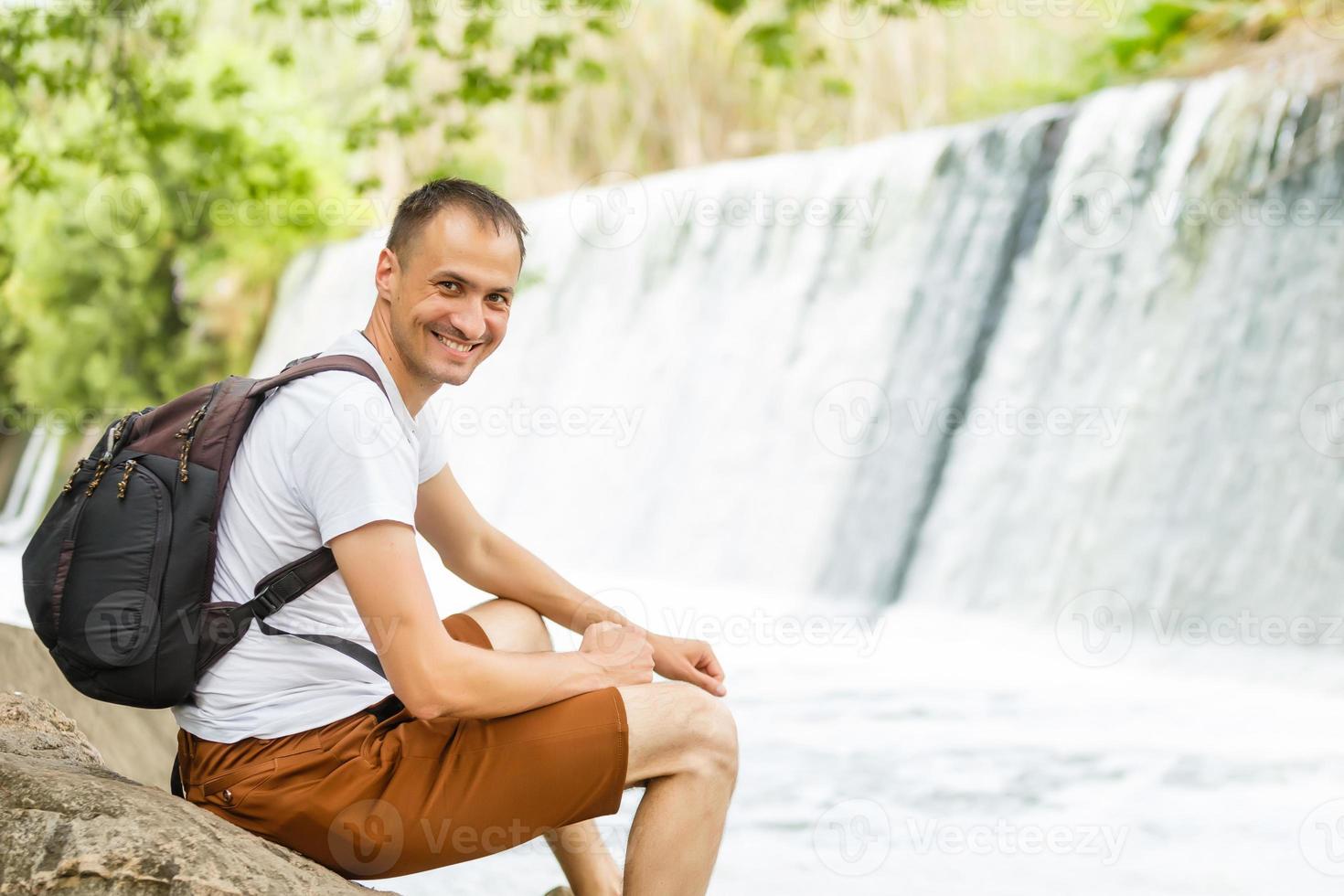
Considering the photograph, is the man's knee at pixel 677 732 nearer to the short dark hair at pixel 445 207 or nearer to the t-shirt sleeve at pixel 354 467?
the t-shirt sleeve at pixel 354 467

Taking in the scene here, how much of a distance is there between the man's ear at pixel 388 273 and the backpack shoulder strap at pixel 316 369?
0.38 ft

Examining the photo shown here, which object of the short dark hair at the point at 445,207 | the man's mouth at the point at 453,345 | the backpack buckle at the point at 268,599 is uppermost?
the short dark hair at the point at 445,207

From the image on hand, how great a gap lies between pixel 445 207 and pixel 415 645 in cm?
59

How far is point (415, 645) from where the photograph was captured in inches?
62.1

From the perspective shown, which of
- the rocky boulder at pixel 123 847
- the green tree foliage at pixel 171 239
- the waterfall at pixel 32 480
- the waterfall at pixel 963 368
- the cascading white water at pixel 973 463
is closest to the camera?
the rocky boulder at pixel 123 847

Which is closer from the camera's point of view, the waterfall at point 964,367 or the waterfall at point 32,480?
the waterfall at point 964,367

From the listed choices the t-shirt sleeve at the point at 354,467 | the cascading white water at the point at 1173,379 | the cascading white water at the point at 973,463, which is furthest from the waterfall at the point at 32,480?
the t-shirt sleeve at the point at 354,467

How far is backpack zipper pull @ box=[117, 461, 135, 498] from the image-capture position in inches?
63.9

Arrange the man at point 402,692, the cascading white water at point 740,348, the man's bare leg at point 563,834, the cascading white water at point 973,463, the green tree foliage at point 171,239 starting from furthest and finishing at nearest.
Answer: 1. the green tree foliage at point 171,239
2. the cascading white water at point 740,348
3. the cascading white water at point 973,463
4. the man's bare leg at point 563,834
5. the man at point 402,692

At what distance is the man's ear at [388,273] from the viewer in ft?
5.92

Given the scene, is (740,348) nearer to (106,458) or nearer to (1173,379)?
(1173,379)

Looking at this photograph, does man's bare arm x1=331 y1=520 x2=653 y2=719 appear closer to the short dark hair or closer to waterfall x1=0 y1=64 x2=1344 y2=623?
the short dark hair

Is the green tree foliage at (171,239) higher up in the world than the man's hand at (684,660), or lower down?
higher up

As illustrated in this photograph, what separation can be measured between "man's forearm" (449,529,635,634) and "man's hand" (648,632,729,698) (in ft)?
0.43
